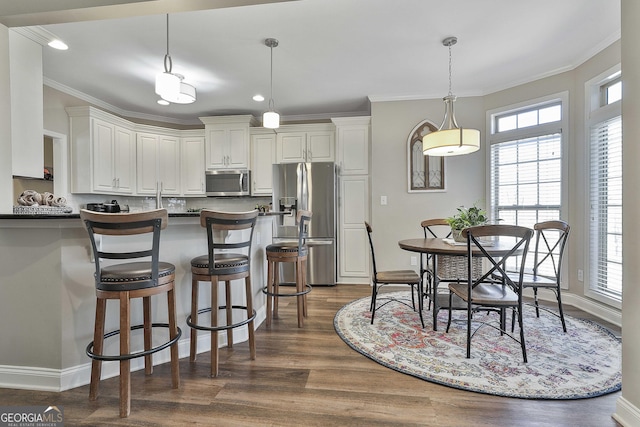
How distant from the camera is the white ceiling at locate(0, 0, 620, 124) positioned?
2297 millimetres

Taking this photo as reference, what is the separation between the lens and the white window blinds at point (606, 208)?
2734mm

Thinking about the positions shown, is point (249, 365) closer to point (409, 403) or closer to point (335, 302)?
point (409, 403)

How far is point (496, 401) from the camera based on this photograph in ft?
5.16

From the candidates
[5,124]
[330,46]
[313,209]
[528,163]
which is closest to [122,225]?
[5,124]

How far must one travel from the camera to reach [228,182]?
15.2ft

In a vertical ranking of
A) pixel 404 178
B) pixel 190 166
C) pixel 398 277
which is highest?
pixel 190 166

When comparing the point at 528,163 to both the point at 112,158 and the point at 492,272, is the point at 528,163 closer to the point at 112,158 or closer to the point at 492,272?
the point at 492,272

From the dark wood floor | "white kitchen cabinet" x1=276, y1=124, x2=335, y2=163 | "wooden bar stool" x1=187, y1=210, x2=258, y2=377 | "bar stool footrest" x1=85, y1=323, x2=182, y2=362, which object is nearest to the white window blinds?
the dark wood floor

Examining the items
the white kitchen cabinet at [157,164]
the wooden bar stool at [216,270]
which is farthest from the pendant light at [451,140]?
the white kitchen cabinet at [157,164]

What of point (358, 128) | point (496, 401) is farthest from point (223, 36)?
point (496, 401)

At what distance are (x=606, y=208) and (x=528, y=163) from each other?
37.3 inches

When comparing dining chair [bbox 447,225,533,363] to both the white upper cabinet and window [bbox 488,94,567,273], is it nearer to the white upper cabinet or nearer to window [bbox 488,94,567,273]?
window [bbox 488,94,567,273]

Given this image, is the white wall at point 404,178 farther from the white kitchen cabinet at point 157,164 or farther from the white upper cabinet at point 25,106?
the white upper cabinet at point 25,106

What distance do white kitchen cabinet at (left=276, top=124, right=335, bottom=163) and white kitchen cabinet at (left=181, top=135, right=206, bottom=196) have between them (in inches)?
53.5
